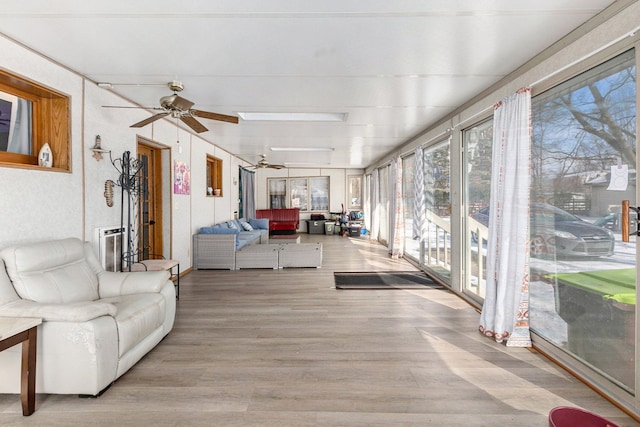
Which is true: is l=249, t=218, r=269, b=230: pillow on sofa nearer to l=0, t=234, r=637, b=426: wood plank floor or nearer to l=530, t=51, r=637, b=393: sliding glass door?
l=0, t=234, r=637, b=426: wood plank floor

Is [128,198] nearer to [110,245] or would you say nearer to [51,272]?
[110,245]

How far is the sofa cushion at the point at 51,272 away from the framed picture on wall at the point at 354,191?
9886 millimetres

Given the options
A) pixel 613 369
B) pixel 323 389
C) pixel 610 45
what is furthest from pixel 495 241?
pixel 323 389

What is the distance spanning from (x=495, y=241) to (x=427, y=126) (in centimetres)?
281

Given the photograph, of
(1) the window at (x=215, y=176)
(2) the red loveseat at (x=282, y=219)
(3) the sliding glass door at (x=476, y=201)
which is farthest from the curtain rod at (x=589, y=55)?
(2) the red loveseat at (x=282, y=219)

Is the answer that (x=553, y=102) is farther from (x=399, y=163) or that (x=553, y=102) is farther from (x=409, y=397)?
(x=399, y=163)

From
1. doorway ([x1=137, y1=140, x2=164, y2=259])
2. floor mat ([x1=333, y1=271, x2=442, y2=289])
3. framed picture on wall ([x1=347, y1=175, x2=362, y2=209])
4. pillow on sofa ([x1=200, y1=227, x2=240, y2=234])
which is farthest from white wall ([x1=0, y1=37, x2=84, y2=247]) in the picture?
framed picture on wall ([x1=347, y1=175, x2=362, y2=209])

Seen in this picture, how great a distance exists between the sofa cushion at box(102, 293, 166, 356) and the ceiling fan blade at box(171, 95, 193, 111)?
174 centimetres

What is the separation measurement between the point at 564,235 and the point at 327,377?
2.14 m

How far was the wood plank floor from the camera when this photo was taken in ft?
6.25

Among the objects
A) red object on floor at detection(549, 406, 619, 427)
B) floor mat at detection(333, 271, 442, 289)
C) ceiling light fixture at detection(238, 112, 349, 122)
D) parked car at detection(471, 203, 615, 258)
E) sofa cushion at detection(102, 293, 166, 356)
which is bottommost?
floor mat at detection(333, 271, 442, 289)

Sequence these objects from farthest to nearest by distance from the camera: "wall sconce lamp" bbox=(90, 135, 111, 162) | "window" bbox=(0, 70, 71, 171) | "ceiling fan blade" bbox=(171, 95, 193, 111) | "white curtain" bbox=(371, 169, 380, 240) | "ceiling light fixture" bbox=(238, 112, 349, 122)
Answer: "white curtain" bbox=(371, 169, 380, 240), "ceiling light fixture" bbox=(238, 112, 349, 122), "wall sconce lamp" bbox=(90, 135, 111, 162), "ceiling fan blade" bbox=(171, 95, 193, 111), "window" bbox=(0, 70, 71, 171)

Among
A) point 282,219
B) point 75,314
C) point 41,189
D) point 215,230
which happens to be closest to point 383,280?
point 215,230

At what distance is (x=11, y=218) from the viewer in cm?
247
